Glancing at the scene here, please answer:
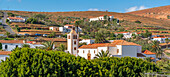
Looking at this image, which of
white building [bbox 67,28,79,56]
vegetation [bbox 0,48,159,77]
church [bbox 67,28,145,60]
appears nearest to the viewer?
vegetation [bbox 0,48,159,77]

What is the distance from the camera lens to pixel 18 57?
1130 inches

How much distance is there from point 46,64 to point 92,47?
38.5 meters

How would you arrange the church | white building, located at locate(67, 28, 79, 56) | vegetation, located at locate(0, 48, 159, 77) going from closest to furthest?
vegetation, located at locate(0, 48, 159, 77) → the church → white building, located at locate(67, 28, 79, 56)

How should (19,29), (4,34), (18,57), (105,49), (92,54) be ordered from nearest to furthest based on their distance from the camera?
(18,57), (105,49), (92,54), (4,34), (19,29)

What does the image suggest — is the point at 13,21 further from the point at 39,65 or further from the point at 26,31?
the point at 39,65

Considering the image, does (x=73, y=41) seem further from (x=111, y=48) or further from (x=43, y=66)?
(x=43, y=66)

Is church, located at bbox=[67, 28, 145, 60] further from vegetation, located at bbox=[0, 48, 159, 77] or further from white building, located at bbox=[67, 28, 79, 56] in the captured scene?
vegetation, located at bbox=[0, 48, 159, 77]

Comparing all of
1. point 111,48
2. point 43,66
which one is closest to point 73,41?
point 111,48

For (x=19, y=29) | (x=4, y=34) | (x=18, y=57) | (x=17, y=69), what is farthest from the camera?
(x=19, y=29)

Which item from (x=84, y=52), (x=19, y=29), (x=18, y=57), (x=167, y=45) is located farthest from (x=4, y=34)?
(x=18, y=57)

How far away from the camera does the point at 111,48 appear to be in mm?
58875

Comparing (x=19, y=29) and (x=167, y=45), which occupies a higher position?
(x=19, y=29)

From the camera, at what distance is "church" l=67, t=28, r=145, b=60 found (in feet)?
189

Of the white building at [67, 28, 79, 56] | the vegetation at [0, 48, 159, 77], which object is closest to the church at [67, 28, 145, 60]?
the white building at [67, 28, 79, 56]
